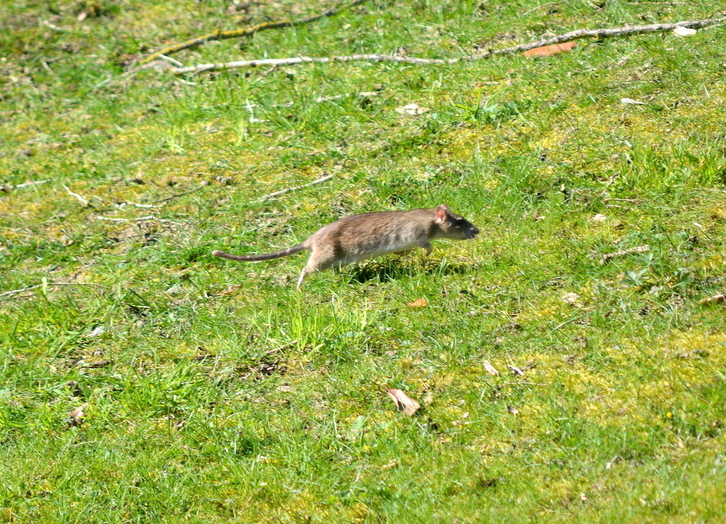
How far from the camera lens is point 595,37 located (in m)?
7.93

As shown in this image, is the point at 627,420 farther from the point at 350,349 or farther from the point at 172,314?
the point at 172,314

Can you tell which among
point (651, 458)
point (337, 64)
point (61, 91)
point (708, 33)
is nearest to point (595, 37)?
point (708, 33)

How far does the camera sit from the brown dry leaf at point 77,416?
518 cm

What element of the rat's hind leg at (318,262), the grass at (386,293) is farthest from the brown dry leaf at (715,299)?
the rat's hind leg at (318,262)

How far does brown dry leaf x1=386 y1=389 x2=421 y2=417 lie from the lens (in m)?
4.62

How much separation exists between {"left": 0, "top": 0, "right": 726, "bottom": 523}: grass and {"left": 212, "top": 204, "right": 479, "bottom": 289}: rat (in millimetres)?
151

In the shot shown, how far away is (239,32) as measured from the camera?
1020 centimetres

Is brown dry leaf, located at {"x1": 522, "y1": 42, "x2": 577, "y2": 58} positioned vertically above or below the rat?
above

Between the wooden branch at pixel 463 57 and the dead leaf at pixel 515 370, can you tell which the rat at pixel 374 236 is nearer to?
the dead leaf at pixel 515 370

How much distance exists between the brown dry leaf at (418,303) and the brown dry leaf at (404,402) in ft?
2.65

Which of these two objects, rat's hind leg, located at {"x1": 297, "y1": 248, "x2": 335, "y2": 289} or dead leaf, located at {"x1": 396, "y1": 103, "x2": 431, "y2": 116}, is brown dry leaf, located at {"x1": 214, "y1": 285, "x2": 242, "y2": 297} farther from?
dead leaf, located at {"x1": 396, "y1": 103, "x2": 431, "y2": 116}

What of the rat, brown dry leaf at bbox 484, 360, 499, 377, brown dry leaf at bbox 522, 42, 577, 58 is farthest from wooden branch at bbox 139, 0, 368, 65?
brown dry leaf at bbox 484, 360, 499, 377

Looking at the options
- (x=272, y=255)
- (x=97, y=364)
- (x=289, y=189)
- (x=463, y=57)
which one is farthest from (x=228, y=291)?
(x=463, y=57)

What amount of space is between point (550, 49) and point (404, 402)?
14.9ft
